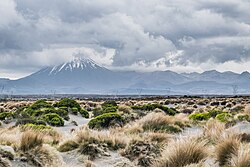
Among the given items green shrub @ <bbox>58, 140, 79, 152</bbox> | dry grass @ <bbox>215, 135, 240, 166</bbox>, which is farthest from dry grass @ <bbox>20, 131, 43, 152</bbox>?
dry grass @ <bbox>215, 135, 240, 166</bbox>

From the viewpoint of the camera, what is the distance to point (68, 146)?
1177 cm

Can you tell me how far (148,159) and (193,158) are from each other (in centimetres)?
150

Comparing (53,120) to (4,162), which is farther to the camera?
(53,120)

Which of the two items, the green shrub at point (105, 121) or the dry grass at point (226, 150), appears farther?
the green shrub at point (105, 121)

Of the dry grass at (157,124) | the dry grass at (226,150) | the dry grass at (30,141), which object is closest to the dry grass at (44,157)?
the dry grass at (30,141)

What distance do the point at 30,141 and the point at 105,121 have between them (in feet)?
38.7

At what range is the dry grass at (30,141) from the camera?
33.4ft

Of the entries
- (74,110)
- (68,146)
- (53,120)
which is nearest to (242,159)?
(68,146)

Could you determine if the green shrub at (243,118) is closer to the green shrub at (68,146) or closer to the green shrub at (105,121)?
the green shrub at (105,121)

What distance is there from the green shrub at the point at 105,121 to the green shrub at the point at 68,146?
923cm

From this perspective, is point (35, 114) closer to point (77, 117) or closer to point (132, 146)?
point (77, 117)

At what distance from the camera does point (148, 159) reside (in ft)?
35.0

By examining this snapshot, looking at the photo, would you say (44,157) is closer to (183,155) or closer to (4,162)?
(4,162)

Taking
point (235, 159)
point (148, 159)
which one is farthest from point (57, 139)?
point (235, 159)
